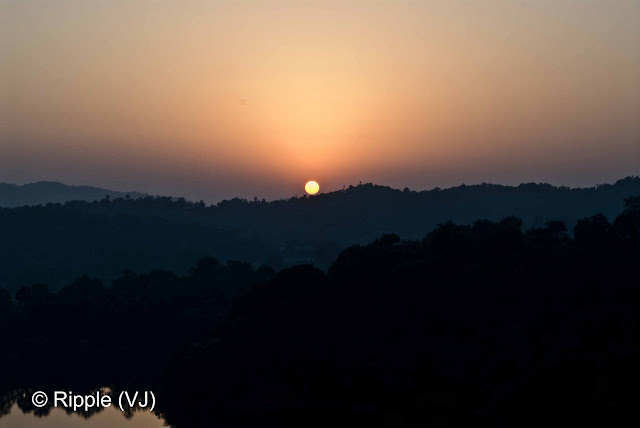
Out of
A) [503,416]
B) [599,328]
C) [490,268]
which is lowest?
[503,416]

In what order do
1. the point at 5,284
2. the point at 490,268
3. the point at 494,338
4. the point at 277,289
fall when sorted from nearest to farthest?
the point at 494,338, the point at 490,268, the point at 277,289, the point at 5,284

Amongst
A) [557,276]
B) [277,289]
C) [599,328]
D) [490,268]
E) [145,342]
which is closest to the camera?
[599,328]

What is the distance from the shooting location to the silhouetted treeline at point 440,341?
141 feet

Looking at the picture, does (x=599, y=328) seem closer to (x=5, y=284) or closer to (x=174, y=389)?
(x=174, y=389)

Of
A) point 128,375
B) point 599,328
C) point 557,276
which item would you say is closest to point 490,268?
point 557,276

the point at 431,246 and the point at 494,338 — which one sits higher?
the point at 431,246

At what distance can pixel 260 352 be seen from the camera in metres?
56.2

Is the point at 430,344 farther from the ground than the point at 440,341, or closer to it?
closer to it

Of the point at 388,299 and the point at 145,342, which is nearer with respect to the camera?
the point at 388,299

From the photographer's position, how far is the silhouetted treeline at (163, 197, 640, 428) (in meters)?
42.9

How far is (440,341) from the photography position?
52625mm

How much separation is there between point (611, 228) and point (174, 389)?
34.7 m

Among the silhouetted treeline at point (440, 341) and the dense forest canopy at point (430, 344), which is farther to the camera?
the dense forest canopy at point (430, 344)

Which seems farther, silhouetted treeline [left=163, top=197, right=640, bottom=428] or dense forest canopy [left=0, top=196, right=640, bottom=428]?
dense forest canopy [left=0, top=196, right=640, bottom=428]
